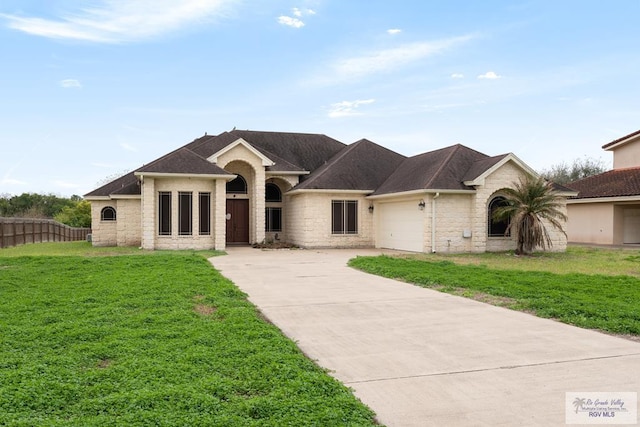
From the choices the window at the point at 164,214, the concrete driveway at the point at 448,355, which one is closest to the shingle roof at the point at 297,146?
the window at the point at 164,214

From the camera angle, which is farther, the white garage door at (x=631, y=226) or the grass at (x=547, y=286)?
the white garage door at (x=631, y=226)

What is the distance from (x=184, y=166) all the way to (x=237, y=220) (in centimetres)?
543

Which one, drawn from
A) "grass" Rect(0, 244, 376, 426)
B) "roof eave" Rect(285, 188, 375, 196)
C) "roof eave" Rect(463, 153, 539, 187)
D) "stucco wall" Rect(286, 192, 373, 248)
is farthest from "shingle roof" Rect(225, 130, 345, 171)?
"grass" Rect(0, 244, 376, 426)

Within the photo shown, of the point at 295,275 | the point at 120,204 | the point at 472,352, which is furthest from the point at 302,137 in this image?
the point at 472,352

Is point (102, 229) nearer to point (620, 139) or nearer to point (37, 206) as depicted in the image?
point (620, 139)

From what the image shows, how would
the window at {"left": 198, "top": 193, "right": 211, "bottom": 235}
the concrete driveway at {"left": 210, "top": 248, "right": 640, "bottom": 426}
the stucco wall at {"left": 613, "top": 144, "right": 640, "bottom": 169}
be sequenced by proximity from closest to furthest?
the concrete driveway at {"left": 210, "top": 248, "right": 640, "bottom": 426} < the window at {"left": 198, "top": 193, "right": 211, "bottom": 235} < the stucco wall at {"left": 613, "top": 144, "right": 640, "bottom": 169}

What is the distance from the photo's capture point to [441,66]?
20.1 m

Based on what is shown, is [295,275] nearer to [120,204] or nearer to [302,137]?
[120,204]

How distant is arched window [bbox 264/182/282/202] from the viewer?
89.7 feet

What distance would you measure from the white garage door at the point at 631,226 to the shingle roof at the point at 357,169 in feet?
40.3

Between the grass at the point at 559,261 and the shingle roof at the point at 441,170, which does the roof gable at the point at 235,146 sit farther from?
the grass at the point at 559,261

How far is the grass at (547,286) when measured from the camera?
25.7ft

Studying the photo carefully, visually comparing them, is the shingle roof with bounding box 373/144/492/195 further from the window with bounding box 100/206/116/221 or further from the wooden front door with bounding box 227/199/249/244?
the window with bounding box 100/206/116/221

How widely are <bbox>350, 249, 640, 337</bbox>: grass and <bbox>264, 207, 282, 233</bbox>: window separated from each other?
11234 mm
